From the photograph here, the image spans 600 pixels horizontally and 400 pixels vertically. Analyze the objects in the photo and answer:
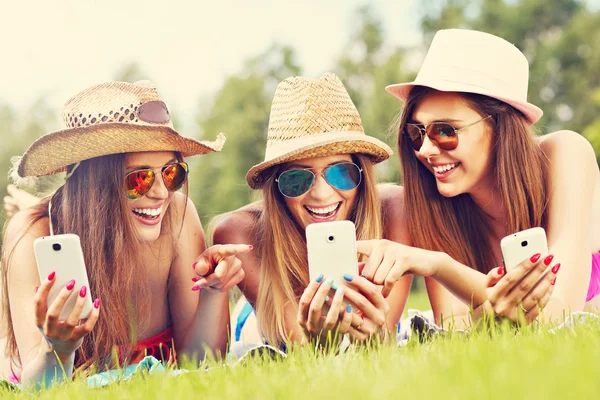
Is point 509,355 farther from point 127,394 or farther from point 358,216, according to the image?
point 358,216

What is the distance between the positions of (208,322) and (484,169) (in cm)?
228

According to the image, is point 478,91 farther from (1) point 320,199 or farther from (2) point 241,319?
(2) point 241,319

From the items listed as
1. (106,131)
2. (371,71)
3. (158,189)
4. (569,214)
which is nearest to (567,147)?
(569,214)

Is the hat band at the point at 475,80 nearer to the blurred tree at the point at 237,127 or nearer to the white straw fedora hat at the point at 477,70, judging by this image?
the white straw fedora hat at the point at 477,70

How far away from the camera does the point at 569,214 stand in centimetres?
500

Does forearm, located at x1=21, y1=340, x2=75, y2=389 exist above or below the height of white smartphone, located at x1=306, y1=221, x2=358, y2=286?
below

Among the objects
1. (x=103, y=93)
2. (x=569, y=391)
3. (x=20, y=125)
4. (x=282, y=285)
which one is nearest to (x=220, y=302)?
(x=282, y=285)

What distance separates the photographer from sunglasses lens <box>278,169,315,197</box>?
5113 mm

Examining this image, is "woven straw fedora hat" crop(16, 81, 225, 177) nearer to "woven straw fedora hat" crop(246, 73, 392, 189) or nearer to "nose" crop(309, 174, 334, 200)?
"woven straw fedora hat" crop(246, 73, 392, 189)

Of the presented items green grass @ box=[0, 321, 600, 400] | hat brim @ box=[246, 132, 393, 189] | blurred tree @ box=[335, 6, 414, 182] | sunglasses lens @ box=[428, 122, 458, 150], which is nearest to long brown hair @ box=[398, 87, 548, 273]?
sunglasses lens @ box=[428, 122, 458, 150]

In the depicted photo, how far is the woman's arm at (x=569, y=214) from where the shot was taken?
15.7ft

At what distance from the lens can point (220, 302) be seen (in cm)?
536

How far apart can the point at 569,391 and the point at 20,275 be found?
3.54m

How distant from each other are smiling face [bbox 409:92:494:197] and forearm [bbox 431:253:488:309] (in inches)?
33.5
